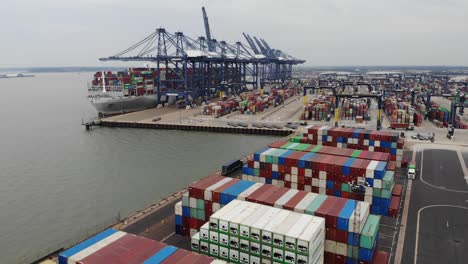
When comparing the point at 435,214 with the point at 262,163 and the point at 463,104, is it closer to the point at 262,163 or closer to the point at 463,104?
the point at 262,163

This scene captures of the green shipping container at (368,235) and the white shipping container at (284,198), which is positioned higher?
the white shipping container at (284,198)

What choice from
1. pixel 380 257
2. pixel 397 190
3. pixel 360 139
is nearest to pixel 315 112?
pixel 360 139

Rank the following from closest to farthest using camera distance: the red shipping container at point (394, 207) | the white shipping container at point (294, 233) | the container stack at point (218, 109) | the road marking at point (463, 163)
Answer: the white shipping container at point (294, 233) → the red shipping container at point (394, 207) → the road marking at point (463, 163) → the container stack at point (218, 109)

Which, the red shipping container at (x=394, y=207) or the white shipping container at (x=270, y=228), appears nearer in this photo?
the white shipping container at (x=270, y=228)

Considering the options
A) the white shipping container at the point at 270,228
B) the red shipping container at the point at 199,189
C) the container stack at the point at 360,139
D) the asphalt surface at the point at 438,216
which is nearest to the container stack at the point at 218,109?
the container stack at the point at 360,139

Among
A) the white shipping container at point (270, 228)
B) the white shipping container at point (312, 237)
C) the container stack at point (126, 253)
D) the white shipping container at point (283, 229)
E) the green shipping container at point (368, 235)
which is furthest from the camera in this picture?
the green shipping container at point (368, 235)

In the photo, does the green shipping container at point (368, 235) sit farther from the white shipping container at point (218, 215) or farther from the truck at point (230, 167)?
the truck at point (230, 167)
